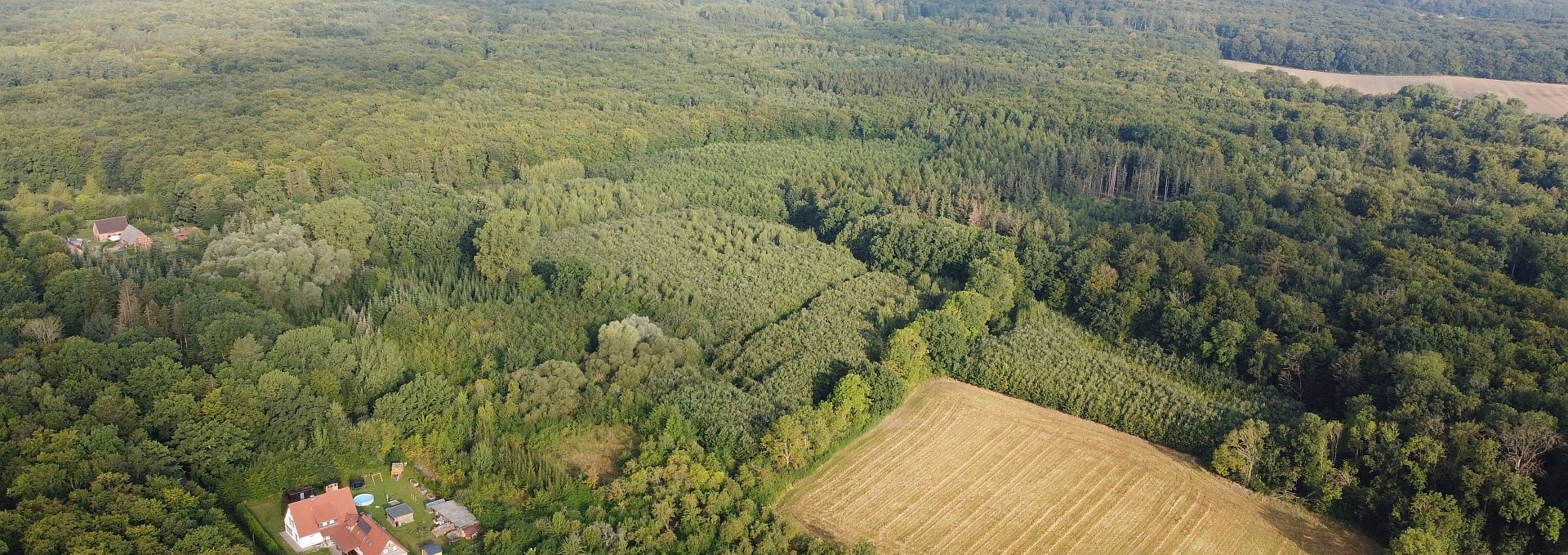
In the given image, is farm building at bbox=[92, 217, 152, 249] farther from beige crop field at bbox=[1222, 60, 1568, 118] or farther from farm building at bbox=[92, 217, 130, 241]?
beige crop field at bbox=[1222, 60, 1568, 118]

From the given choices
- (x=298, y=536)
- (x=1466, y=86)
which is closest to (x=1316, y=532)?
(x=298, y=536)

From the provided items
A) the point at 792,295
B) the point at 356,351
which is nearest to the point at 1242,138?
the point at 792,295

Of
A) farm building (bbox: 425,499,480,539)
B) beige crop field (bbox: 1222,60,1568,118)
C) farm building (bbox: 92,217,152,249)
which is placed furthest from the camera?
beige crop field (bbox: 1222,60,1568,118)

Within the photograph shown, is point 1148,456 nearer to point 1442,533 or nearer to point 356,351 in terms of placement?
point 1442,533

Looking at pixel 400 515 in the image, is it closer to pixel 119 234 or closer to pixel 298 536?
pixel 298 536

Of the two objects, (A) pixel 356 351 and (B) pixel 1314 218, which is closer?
(A) pixel 356 351

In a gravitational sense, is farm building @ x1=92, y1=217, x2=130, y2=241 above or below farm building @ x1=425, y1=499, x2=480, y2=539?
above

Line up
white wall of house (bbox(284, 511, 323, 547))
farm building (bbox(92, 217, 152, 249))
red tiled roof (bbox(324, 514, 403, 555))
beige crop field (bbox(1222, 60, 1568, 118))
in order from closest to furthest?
red tiled roof (bbox(324, 514, 403, 555)), white wall of house (bbox(284, 511, 323, 547)), farm building (bbox(92, 217, 152, 249)), beige crop field (bbox(1222, 60, 1568, 118))

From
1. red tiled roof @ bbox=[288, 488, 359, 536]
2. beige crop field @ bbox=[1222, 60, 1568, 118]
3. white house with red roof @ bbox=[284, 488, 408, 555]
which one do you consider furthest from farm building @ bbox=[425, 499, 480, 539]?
beige crop field @ bbox=[1222, 60, 1568, 118]
